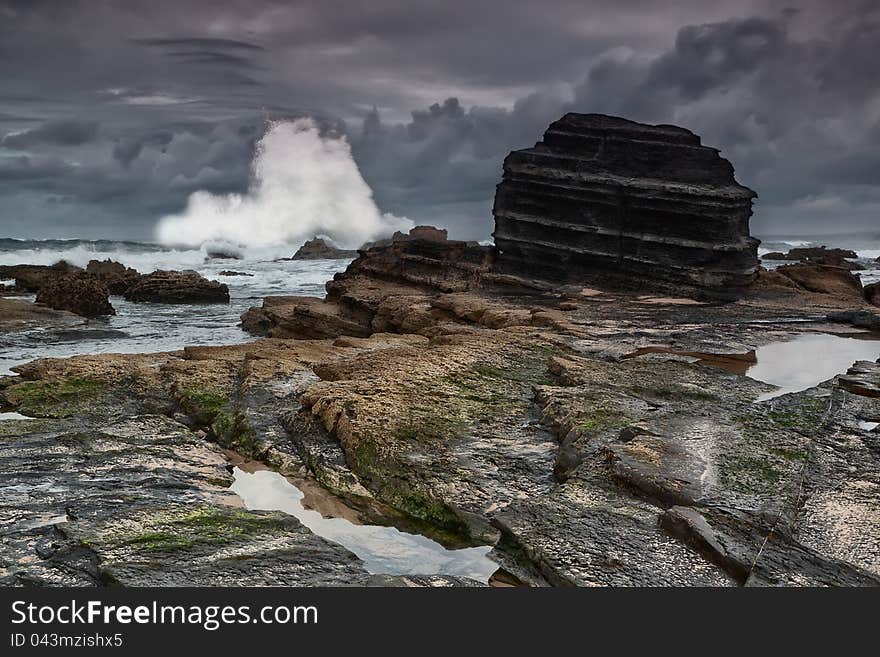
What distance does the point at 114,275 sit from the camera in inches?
1379

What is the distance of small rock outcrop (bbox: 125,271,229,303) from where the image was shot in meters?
30.1

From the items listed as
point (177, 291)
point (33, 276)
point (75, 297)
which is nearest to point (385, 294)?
point (75, 297)

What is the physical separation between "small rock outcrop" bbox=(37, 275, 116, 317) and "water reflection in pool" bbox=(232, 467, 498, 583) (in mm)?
20212

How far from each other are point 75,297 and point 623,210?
16.8m

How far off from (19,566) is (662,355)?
7.64 metres

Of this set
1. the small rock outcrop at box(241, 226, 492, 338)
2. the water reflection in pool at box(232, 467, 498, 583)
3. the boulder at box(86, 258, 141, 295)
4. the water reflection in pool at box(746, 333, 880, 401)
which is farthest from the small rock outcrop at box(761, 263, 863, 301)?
the boulder at box(86, 258, 141, 295)

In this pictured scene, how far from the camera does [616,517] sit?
5.11m

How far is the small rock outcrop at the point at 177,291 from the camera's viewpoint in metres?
30.1

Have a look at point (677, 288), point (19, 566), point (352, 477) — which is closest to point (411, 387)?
point (352, 477)

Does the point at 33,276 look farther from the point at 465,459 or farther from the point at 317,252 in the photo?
the point at 317,252

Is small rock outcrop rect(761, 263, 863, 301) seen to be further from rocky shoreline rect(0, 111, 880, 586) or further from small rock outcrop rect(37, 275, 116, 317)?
small rock outcrop rect(37, 275, 116, 317)

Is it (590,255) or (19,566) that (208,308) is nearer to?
(590,255)

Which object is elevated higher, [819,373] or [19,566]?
[819,373]

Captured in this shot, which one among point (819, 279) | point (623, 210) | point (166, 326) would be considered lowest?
point (166, 326)
